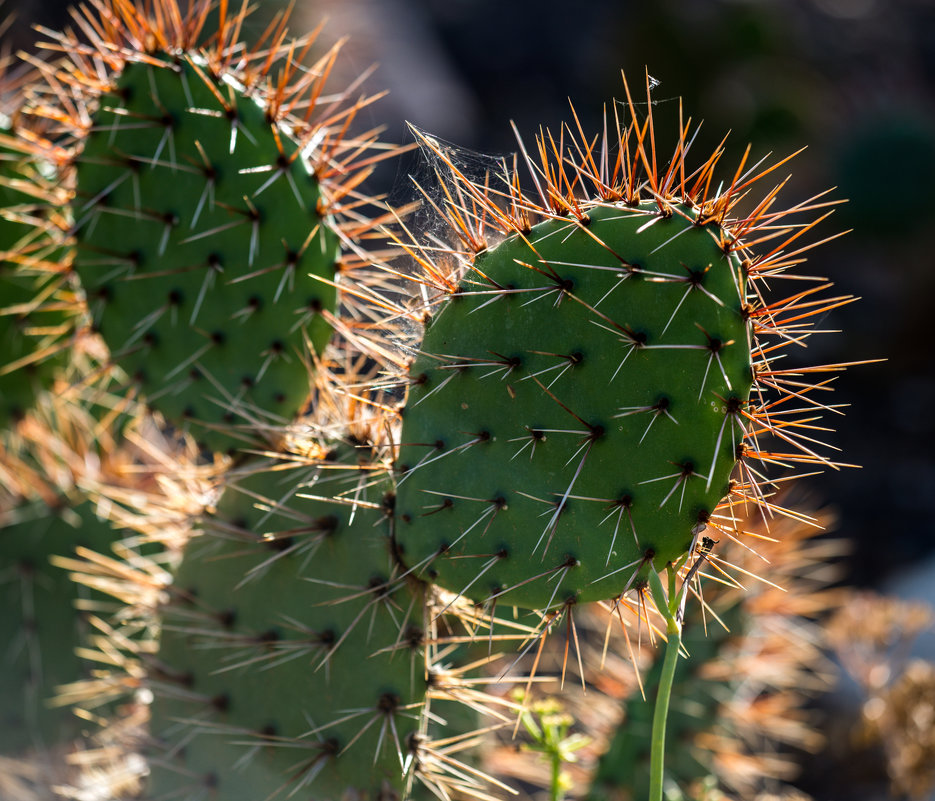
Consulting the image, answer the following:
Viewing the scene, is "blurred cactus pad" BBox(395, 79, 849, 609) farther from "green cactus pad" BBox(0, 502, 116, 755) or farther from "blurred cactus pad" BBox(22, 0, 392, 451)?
"green cactus pad" BBox(0, 502, 116, 755)

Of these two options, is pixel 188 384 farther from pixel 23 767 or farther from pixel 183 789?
pixel 23 767

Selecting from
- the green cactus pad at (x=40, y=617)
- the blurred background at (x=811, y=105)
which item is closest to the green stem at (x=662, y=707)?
the green cactus pad at (x=40, y=617)

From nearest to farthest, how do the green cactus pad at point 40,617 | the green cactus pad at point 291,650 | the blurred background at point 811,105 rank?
the green cactus pad at point 291,650, the green cactus pad at point 40,617, the blurred background at point 811,105

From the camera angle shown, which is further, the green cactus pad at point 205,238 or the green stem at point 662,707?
the green cactus pad at point 205,238

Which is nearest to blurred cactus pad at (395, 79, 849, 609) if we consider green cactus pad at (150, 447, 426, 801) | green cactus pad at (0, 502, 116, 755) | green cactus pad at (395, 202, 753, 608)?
green cactus pad at (395, 202, 753, 608)

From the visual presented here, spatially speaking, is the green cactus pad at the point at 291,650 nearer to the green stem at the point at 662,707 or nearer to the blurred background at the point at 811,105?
the green stem at the point at 662,707

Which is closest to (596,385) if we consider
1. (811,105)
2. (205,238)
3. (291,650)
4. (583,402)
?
(583,402)

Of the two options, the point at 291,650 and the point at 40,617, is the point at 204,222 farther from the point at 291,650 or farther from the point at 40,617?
the point at 40,617

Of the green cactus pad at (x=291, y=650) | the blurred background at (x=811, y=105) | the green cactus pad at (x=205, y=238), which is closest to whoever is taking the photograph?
the green cactus pad at (x=291, y=650)
